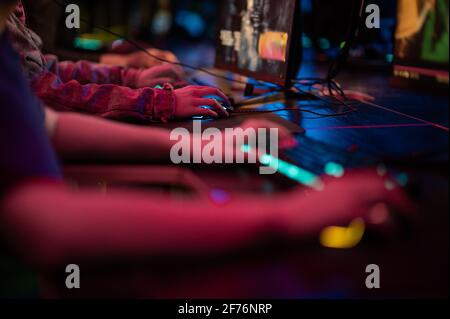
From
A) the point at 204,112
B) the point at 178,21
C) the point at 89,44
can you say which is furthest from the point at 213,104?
the point at 178,21

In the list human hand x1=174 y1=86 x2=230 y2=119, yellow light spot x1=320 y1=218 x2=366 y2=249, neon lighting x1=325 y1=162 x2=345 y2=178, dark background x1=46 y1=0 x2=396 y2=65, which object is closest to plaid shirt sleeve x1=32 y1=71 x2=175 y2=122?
human hand x1=174 y1=86 x2=230 y2=119

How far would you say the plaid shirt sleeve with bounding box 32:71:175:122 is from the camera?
87 cm

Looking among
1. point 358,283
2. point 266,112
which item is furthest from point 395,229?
point 266,112

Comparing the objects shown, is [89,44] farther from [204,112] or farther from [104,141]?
[104,141]

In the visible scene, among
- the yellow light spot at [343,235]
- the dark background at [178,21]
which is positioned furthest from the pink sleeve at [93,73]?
the dark background at [178,21]

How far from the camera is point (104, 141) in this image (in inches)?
26.0

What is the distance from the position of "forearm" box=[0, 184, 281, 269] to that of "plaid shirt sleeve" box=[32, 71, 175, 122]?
0.49 meters

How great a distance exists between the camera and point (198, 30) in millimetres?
6172

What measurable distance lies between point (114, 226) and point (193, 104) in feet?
1.89

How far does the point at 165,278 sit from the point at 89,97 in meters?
0.58

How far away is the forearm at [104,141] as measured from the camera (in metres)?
0.65

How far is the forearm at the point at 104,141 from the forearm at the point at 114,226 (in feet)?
Answer: 0.82

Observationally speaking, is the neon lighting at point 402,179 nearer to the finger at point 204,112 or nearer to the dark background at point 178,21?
the finger at point 204,112

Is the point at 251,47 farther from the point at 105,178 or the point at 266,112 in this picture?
the point at 105,178
